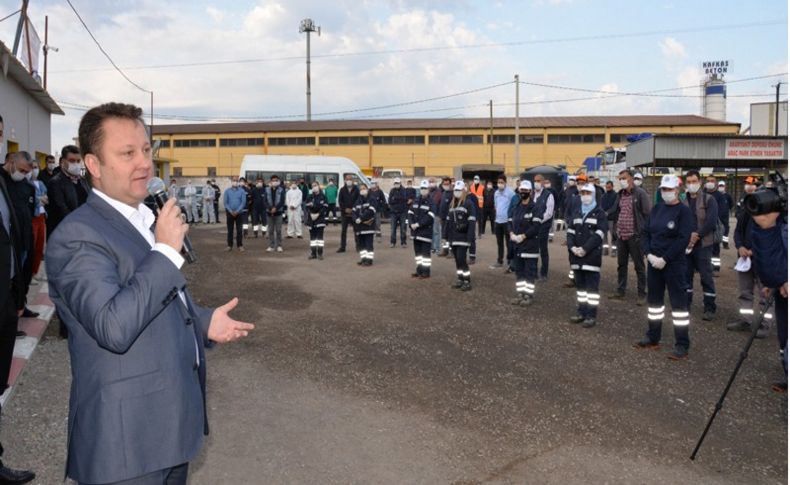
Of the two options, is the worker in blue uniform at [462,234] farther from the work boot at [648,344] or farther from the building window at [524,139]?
the building window at [524,139]

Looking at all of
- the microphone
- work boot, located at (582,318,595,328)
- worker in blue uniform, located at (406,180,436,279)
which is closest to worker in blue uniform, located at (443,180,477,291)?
worker in blue uniform, located at (406,180,436,279)

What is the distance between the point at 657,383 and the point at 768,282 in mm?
1400

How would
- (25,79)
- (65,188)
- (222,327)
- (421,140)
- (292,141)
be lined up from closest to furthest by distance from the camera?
1. (222,327)
2. (65,188)
3. (25,79)
4. (421,140)
5. (292,141)

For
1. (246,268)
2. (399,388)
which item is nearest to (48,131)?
(246,268)

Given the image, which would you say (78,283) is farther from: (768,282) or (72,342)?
(768,282)

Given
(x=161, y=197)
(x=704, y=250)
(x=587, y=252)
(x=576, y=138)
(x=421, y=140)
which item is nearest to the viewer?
(x=161, y=197)

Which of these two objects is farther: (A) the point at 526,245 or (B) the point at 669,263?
(A) the point at 526,245

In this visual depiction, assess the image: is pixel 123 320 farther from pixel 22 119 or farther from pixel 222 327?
pixel 22 119

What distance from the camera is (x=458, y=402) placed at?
5414 mm

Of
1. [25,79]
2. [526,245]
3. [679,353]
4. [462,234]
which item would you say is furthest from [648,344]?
[25,79]

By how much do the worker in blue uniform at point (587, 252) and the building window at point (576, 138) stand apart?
4826 centimetres

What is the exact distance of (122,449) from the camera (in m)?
1.96

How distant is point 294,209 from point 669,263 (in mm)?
14400

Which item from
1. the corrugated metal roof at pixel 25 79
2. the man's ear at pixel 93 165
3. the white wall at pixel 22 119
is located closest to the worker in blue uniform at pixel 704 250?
the man's ear at pixel 93 165
